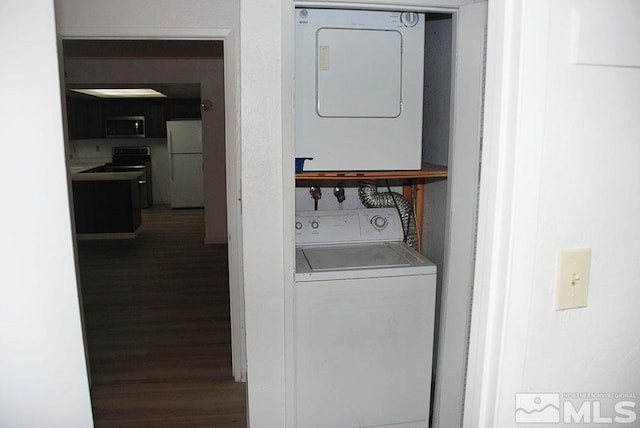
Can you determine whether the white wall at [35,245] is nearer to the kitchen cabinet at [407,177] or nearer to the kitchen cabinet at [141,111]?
the kitchen cabinet at [407,177]

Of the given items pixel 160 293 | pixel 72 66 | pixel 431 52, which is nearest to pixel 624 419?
pixel 431 52

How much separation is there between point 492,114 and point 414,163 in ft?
4.29

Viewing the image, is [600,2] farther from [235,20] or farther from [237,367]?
[237,367]

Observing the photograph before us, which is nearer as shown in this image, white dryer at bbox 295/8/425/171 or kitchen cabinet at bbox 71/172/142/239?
white dryer at bbox 295/8/425/171

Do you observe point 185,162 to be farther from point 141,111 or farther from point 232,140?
point 232,140

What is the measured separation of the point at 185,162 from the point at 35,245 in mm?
8707

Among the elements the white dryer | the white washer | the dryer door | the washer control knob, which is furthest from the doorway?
the dryer door

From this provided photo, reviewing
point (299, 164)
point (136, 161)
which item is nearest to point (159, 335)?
point (299, 164)

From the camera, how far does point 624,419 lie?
3.45ft

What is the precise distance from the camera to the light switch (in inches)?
36.4

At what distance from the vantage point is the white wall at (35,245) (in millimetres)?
950

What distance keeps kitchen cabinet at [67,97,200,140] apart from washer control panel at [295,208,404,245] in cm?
764

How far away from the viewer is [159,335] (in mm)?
3832

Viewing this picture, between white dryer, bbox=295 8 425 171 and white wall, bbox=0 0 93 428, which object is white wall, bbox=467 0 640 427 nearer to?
white wall, bbox=0 0 93 428
